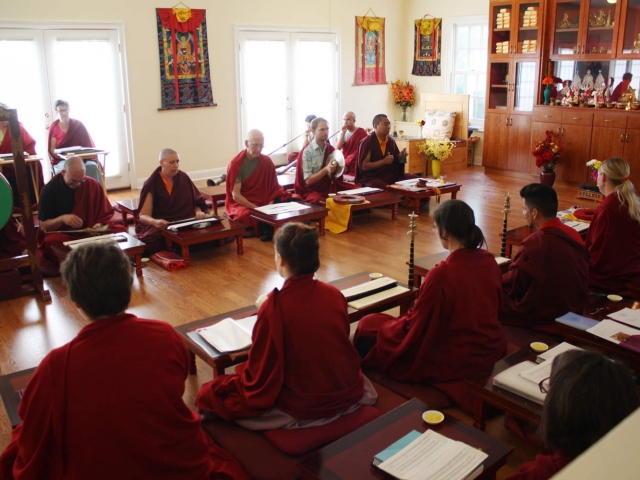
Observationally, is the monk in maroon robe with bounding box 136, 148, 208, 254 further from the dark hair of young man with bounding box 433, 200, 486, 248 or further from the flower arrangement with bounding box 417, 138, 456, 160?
the flower arrangement with bounding box 417, 138, 456, 160

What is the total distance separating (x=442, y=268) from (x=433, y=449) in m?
0.99

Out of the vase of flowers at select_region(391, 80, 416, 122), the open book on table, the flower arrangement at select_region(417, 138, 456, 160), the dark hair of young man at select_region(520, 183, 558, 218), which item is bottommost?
the open book on table

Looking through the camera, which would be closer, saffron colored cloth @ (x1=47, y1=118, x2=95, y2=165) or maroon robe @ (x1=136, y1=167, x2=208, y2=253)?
maroon robe @ (x1=136, y1=167, x2=208, y2=253)

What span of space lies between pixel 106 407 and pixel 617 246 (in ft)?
11.5

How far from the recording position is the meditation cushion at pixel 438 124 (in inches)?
403

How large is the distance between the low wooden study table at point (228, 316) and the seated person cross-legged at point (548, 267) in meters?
0.63

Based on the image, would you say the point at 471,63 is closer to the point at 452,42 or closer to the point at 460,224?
the point at 452,42

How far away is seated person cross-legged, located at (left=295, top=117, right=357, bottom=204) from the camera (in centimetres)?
687

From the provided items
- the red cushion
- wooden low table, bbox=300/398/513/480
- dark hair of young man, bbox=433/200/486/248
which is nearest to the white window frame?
dark hair of young man, bbox=433/200/486/248

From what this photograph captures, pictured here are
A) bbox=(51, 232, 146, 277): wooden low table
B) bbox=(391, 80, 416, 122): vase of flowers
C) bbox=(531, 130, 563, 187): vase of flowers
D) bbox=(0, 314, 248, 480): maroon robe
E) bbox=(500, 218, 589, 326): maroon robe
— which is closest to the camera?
bbox=(0, 314, 248, 480): maroon robe

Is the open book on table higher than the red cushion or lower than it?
higher

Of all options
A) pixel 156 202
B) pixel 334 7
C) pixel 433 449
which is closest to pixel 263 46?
pixel 334 7

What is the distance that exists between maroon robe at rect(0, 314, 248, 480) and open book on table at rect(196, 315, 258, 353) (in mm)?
953

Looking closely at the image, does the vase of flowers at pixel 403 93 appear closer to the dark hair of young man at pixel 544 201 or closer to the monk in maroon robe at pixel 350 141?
the monk in maroon robe at pixel 350 141
